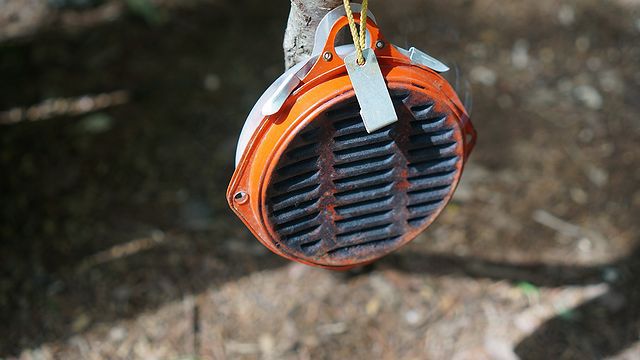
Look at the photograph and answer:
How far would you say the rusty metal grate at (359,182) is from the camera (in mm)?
1187

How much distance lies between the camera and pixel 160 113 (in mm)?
2578

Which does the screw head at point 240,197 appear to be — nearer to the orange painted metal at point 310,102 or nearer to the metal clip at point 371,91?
the orange painted metal at point 310,102

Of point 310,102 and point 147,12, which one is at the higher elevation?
point 147,12

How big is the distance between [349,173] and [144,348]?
1.09 m

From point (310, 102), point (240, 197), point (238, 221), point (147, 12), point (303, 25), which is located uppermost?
point (147, 12)

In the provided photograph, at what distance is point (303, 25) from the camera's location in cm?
125

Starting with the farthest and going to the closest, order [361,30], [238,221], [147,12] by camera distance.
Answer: [147,12]
[238,221]
[361,30]

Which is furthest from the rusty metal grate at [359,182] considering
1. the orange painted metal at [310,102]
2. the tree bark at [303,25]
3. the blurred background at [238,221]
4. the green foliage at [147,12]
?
the green foliage at [147,12]

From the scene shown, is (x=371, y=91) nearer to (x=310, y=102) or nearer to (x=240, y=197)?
(x=310, y=102)

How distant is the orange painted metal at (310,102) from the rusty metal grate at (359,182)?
2cm

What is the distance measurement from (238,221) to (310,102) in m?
1.22

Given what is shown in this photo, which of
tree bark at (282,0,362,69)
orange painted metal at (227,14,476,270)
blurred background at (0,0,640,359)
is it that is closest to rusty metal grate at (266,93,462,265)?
orange painted metal at (227,14,476,270)

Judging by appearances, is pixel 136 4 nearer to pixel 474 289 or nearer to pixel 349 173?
pixel 474 289

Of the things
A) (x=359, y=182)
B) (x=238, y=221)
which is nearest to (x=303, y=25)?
(x=359, y=182)
